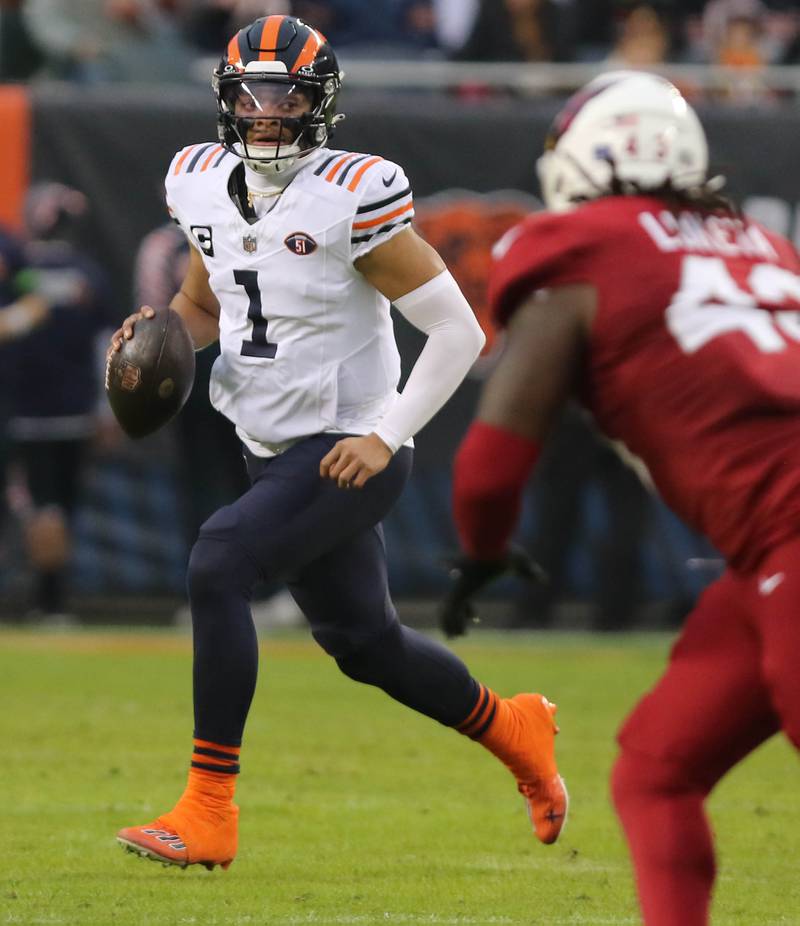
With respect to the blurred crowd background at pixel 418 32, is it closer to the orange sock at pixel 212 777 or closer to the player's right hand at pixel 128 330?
the player's right hand at pixel 128 330

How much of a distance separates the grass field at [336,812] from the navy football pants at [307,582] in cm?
42

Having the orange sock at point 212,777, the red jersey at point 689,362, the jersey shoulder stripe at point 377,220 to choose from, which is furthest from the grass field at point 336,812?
the jersey shoulder stripe at point 377,220

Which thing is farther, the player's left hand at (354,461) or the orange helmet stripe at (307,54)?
the orange helmet stripe at (307,54)

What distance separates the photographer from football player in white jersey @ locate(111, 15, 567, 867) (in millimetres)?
4297

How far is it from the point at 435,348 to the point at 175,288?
542 cm

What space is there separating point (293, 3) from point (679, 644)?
861 centimetres

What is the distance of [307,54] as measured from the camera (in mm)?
4504

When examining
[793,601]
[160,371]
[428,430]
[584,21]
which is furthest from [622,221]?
[584,21]

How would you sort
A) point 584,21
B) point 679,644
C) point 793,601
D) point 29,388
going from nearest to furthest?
point 793,601 < point 679,644 < point 29,388 < point 584,21

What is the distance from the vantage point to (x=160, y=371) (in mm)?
4426

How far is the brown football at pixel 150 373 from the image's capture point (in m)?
4.42

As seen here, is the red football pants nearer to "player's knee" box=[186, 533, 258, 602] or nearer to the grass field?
the grass field

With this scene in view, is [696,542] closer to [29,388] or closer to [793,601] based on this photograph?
[29,388]

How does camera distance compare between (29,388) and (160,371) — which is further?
(29,388)
